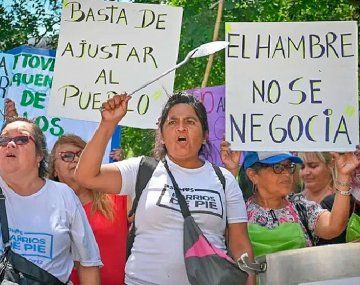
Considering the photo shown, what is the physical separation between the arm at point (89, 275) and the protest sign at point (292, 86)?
1165mm

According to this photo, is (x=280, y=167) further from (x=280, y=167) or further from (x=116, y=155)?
(x=116, y=155)

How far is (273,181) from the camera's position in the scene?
4.13 m

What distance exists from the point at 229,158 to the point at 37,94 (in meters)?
1.61

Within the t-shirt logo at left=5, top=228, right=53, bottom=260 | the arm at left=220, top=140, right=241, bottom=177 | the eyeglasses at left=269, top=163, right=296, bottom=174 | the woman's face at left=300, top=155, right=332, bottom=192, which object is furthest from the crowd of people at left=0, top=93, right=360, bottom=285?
the woman's face at left=300, top=155, right=332, bottom=192

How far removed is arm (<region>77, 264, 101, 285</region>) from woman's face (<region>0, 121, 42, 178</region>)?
464 mm

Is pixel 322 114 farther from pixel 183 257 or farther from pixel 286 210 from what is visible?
pixel 183 257

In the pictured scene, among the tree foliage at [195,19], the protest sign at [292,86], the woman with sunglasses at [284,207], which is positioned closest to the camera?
the woman with sunglasses at [284,207]

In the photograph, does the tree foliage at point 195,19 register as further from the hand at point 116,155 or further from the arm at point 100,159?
the arm at point 100,159

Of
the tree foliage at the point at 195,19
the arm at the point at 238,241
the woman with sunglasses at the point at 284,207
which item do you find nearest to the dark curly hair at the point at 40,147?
the arm at the point at 238,241

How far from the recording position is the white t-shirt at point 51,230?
334 cm

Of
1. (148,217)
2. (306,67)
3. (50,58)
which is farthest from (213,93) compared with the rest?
(148,217)

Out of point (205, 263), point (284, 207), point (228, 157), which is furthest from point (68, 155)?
point (205, 263)

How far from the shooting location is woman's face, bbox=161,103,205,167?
364 centimetres

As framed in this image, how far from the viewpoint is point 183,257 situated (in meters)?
3.41
